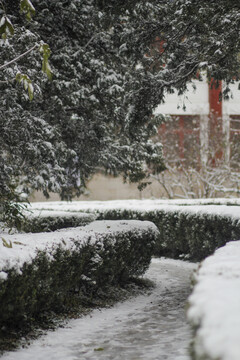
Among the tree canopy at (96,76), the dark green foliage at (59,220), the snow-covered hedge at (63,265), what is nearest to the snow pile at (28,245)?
the snow-covered hedge at (63,265)

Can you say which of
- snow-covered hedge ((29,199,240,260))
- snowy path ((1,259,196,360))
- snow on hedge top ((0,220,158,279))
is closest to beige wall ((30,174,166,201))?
snow-covered hedge ((29,199,240,260))

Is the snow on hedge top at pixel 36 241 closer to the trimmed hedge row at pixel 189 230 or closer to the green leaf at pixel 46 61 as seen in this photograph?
the green leaf at pixel 46 61

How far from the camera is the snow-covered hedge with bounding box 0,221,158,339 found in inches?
195

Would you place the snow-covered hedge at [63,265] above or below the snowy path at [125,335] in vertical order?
above

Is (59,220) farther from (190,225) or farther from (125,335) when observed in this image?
(125,335)

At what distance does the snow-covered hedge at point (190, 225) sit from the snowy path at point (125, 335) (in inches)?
124

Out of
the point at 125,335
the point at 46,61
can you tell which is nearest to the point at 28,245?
the point at 125,335

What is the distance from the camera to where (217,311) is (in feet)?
7.01

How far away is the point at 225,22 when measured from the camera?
6.86m

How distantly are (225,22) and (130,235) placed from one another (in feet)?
12.0

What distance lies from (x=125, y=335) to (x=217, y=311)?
3.57 metres

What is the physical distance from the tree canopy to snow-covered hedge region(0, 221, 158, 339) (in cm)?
188

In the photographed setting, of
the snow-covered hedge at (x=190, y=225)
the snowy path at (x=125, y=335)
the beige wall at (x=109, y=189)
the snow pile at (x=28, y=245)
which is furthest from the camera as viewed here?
the beige wall at (x=109, y=189)

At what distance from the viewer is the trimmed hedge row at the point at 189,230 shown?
1042 centimetres
